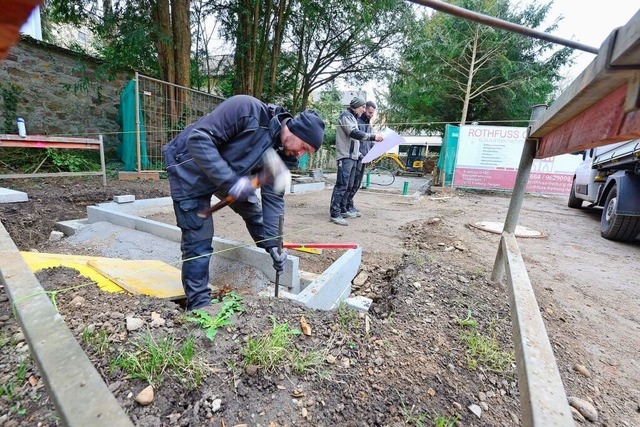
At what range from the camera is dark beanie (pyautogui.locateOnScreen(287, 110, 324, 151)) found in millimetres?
2104

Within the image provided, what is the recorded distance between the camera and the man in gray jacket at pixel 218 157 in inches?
78.3

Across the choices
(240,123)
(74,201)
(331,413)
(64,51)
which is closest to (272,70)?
(64,51)

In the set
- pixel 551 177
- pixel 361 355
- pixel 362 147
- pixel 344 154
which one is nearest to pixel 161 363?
pixel 361 355

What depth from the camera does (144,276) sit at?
2.38 m

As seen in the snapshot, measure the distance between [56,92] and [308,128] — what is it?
333 inches

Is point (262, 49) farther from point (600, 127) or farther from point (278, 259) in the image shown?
point (600, 127)

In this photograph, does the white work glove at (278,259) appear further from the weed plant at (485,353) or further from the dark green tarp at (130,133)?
the dark green tarp at (130,133)

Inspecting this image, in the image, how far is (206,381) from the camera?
1.24 metres

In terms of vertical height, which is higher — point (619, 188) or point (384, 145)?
point (384, 145)

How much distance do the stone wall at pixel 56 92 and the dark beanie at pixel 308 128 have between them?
7087mm

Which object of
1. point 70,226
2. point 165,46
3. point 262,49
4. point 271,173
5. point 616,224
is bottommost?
point 70,226

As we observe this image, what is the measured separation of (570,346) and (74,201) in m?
6.03

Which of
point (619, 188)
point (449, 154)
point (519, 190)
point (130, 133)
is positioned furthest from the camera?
point (449, 154)

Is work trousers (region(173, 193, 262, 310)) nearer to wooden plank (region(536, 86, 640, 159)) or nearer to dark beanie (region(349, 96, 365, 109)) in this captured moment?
wooden plank (region(536, 86, 640, 159))
